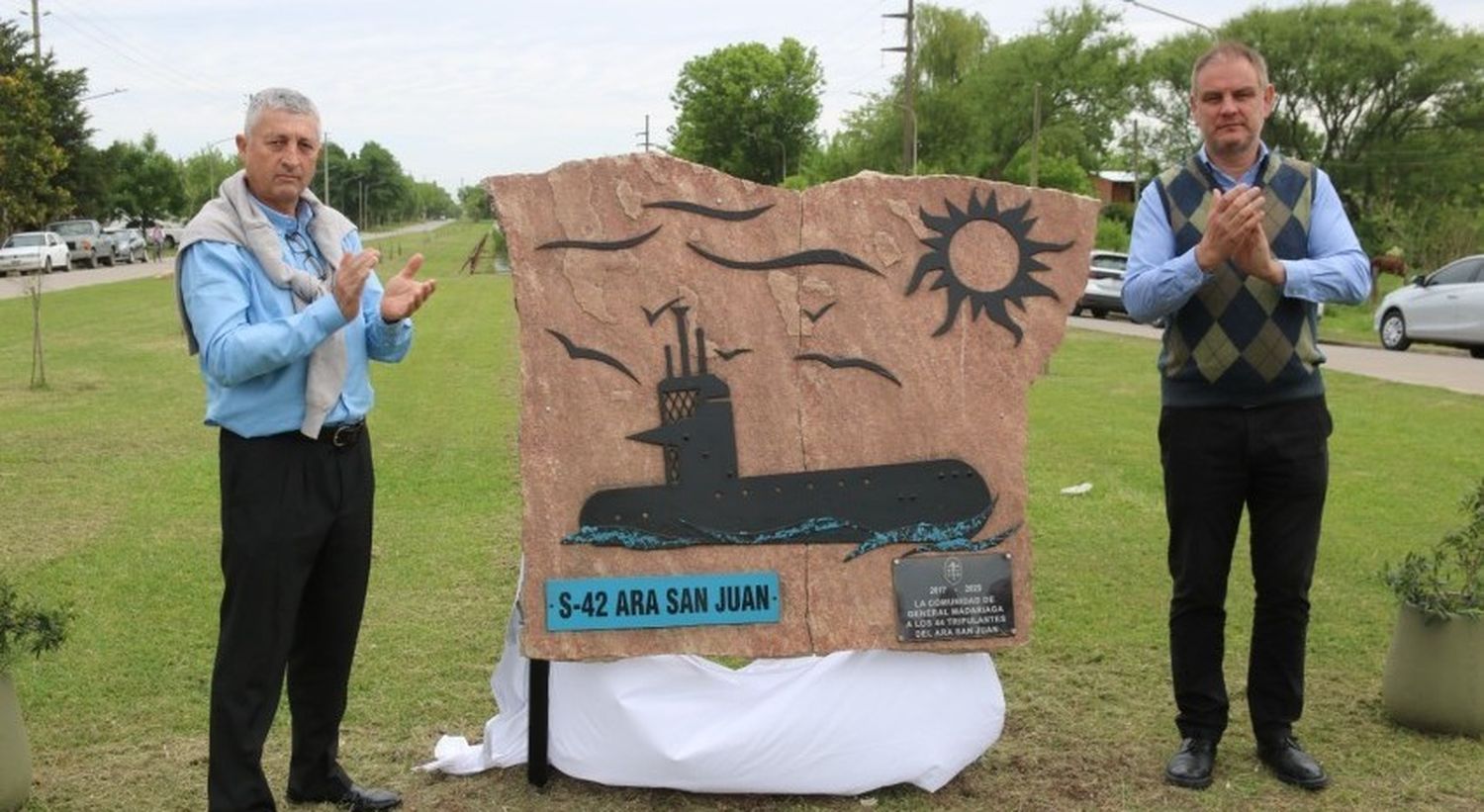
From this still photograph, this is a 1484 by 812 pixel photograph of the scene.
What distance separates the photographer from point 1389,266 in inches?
1529

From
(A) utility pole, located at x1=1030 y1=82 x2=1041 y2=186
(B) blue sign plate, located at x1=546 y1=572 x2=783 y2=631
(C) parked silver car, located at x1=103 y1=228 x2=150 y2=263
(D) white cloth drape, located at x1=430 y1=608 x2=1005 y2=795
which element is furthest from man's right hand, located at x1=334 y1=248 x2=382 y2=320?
(C) parked silver car, located at x1=103 y1=228 x2=150 y2=263

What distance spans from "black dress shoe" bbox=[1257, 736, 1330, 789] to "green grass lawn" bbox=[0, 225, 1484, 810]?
52mm

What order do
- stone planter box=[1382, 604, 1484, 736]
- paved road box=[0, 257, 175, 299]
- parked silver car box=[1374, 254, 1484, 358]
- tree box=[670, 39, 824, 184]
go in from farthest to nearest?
1. tree box=[670, 39, 824, 184]
2. paved road box=[0, 257, 175, 299]
3. parked silver car box=[1374, 254, 1484, 358]
4. stone planter box=[1382, 604, 1484, 736]

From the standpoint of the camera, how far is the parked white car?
3672 centimetres

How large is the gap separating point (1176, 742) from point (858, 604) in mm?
1182

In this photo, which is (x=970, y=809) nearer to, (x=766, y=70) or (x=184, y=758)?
(x=184, y=758)

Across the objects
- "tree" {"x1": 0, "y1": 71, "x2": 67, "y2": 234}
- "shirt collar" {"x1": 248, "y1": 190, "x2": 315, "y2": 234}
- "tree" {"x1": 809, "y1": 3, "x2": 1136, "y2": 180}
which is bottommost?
"shirt collar" {"x1": 248, "y1": 190, "x2": 315, "y2": 234}

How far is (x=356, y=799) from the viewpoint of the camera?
12.8 ft

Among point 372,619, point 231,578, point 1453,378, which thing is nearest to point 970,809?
point 231,578

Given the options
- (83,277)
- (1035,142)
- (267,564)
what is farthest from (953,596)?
(1035,142)

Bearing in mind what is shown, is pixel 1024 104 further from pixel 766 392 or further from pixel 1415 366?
pixel 766 392

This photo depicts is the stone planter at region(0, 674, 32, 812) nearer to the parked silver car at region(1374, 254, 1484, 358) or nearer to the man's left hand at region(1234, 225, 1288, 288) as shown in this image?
the man's left hand at region(1234, 225, 1288, 288)

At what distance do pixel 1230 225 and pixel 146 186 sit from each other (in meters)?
71.9

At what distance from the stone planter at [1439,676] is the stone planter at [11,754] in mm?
4097
